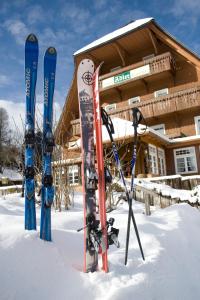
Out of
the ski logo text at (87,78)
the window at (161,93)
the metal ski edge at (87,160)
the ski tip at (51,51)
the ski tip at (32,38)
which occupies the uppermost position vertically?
the window at (161,93)

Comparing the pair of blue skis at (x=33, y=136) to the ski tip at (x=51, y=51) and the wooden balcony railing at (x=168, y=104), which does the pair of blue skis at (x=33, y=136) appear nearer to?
the ski tip at (x=51, y=51)

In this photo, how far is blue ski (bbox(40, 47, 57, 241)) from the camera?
3.33 metres

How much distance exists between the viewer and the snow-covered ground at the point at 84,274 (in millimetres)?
2334

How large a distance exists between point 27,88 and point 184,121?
15.6 m

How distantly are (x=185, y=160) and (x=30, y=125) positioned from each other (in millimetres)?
14247

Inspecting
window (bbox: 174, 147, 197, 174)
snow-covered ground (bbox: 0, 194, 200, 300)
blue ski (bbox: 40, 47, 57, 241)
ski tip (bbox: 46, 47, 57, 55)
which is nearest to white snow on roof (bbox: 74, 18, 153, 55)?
window (bbox: 174, 147, 197, 174)

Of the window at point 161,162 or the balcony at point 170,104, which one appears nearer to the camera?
the window at point 161,162

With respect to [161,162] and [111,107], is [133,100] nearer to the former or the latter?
[111,107]

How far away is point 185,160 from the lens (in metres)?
16.6

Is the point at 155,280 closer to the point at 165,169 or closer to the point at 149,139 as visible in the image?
the point at 149,139

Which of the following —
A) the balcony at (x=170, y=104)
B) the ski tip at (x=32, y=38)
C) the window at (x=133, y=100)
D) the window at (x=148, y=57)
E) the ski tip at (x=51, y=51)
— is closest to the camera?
the ski tip at (x=32, y=38)

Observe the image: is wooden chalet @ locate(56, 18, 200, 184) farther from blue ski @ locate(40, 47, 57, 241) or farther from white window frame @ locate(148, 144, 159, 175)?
blue ski @ locate(40, 47, 57, 241)

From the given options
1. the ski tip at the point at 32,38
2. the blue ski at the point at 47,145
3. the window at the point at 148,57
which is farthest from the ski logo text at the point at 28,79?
the window at the point at 148,57

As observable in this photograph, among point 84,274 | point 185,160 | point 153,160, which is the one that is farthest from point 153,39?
point 84,274
